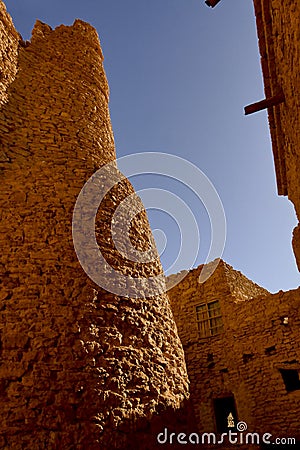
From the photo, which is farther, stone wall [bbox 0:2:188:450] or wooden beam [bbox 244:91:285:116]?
wooden beam [bbox 244:91:285:116]

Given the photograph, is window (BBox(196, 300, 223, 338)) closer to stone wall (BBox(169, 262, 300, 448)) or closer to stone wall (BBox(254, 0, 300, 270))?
stone wall (BBox(169, 262, 300, 448))

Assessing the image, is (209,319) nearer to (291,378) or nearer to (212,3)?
(291,378)

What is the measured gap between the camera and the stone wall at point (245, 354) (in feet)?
29.8

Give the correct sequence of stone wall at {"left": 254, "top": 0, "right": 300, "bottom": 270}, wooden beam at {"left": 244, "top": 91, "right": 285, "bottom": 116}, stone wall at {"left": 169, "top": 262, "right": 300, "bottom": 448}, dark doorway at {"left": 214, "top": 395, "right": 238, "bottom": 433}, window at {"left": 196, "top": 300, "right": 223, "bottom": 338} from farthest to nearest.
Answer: window at {"left": 196, "top": 300, "right": 223, "bottom": 338} → dark doorway at {"left": 214, "top": 395, "right": 238, "bottom": 433} → stone wall at {"left": 169, "top": 262, "right": 300, "bottom": 448} → wooden beam at {"left": 244, "top": 91, "right": 285, "bottom": 116} → stone wall at {"left": 254, "top": 0, "right": 300, "bottom": 270}

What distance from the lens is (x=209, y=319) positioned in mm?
11352

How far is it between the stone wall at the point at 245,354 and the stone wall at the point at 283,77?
4916mm

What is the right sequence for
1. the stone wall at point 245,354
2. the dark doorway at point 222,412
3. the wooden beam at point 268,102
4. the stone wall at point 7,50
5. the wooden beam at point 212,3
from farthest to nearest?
the dark doorway at point 222,412 < the stone wall at point 245,354 < the stone wall at point 7,50 < the wooden beam at point 268,102 < the wooden beam at point 212,3

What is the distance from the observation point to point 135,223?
5.75m

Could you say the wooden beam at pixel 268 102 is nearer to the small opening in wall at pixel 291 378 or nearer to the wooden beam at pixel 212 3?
the wooden beam at pixel 212 3

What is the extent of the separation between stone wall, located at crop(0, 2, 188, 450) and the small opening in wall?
540cm

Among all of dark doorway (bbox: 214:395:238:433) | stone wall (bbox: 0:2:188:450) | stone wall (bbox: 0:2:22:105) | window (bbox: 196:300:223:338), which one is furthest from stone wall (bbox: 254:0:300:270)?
dark doorway (bbox: 214:395:238:433)

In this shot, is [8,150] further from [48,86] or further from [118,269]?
[118,269]

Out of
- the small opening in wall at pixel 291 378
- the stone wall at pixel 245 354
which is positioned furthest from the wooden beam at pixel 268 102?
the small opening in wall at pixel 291 378

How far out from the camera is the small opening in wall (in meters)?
9.14
